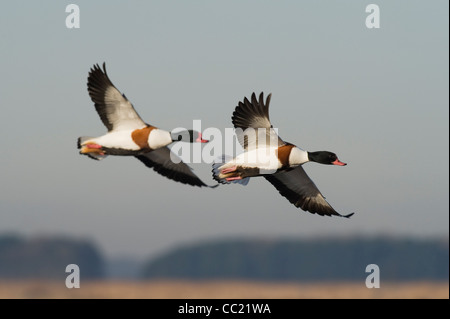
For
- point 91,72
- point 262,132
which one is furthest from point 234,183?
point 91,72

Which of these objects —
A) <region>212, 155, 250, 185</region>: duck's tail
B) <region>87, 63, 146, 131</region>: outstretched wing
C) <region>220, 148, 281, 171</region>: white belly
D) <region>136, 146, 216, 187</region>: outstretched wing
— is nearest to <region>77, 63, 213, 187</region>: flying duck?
<region>87, 63, 146, 131</region>: outstretched wing

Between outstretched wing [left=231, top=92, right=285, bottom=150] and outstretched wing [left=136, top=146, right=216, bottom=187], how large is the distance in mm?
2018

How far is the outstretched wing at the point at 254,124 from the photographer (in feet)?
46.6

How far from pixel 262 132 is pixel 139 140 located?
197 cm

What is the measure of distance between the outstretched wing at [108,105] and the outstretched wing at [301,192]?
2.73 meters

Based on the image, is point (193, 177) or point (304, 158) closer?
point (304, 158)

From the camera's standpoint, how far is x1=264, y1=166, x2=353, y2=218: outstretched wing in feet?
51.0

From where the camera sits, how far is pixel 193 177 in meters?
16.2

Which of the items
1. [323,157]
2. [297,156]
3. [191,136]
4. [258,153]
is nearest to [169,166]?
[191,136]

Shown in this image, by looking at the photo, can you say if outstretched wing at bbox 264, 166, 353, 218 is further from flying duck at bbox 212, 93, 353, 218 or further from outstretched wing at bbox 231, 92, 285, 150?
outstretched wing at bbox 231, 92, 285, 150
